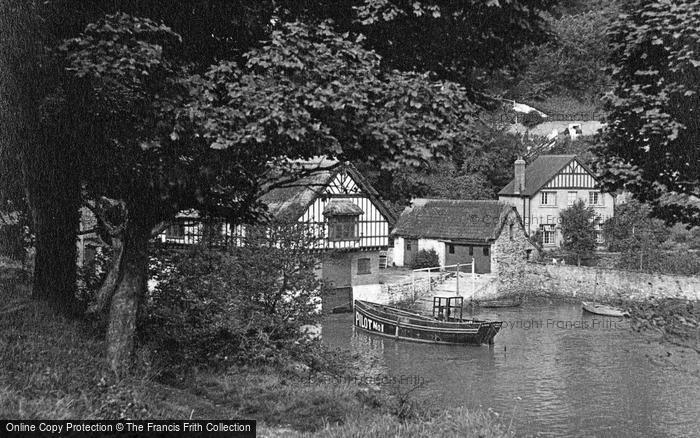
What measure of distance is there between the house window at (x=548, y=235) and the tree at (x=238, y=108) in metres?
48.8

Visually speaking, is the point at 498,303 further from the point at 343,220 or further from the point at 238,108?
the point at 238,108

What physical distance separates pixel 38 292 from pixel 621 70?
1056 centimetres

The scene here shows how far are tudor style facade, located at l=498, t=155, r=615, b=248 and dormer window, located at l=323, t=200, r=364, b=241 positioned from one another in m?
20.7

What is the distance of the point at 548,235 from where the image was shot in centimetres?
5875

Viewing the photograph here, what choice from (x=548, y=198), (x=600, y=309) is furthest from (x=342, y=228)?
(x=548, y=198)

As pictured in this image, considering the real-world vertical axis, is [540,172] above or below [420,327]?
above

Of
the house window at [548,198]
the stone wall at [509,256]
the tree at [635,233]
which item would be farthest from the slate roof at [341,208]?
the house window at [548,198]

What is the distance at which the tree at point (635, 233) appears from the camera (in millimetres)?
46219

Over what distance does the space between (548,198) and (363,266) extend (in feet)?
71.6

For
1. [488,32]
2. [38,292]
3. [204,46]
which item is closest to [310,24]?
[204,46]

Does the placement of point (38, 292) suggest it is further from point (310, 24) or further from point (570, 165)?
point (570, 165)

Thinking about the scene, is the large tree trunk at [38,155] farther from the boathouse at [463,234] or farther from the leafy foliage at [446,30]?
the boathouse at [463,234]

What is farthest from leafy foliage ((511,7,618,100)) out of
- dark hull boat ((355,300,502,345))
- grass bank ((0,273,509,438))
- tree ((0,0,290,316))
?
tree ((0,0,290,316))

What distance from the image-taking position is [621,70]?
13234 mm
